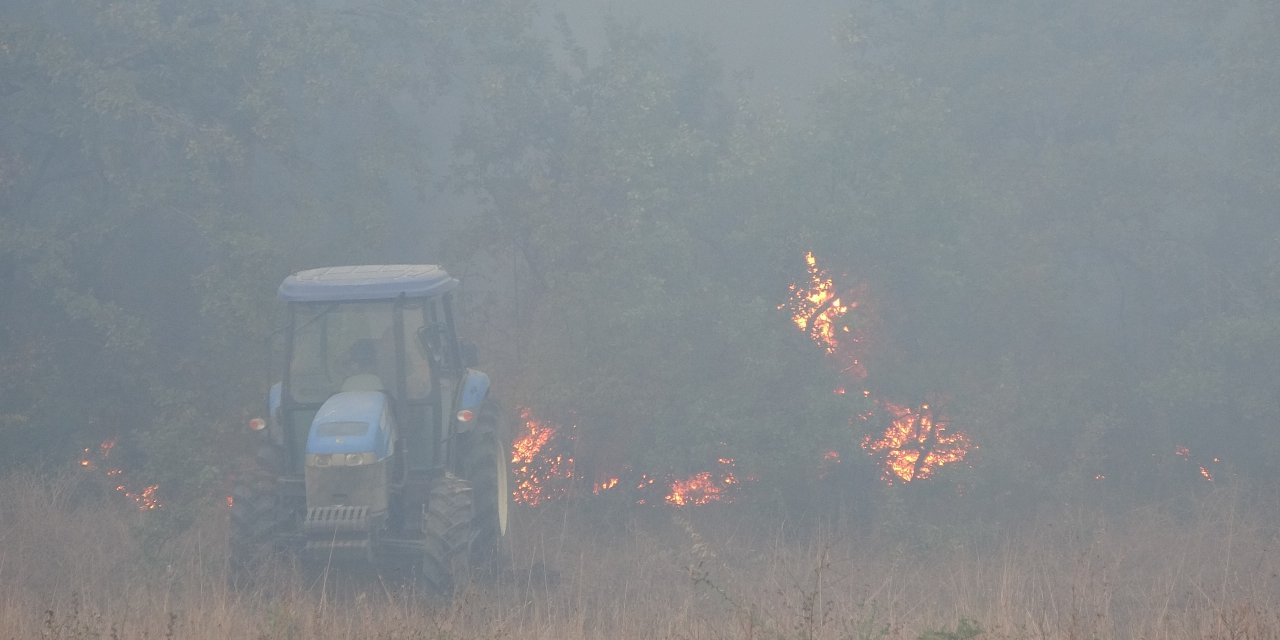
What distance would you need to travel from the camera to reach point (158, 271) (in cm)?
1305

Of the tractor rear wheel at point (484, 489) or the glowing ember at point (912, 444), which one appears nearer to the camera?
the tractor rear wheel at point (484, 489)

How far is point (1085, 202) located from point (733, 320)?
494cm

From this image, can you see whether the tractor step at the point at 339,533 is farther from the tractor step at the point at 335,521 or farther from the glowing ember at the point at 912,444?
the glowing ember at the point at 912,444

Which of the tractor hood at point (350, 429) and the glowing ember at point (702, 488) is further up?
the tractor hood at point (350, 429)

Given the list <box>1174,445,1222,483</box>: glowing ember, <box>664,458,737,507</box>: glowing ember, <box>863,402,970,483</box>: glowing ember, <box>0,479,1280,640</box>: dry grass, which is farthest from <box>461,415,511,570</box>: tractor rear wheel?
<box>1174,445,1222,483</box>: glowing ember

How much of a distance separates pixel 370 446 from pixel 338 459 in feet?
0.79

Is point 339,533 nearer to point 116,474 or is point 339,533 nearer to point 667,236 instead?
point 667,236

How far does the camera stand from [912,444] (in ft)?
38.6

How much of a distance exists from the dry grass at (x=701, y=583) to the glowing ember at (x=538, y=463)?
1.21 feet

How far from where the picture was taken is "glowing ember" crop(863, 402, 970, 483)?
11633 millimetres

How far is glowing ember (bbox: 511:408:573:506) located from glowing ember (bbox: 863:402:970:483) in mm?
3298

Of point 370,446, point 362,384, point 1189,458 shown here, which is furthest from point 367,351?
point 1189,458

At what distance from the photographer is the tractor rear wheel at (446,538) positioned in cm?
786

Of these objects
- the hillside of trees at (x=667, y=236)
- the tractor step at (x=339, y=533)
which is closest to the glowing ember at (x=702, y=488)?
the hillside of trees at (x=667, y=236)
